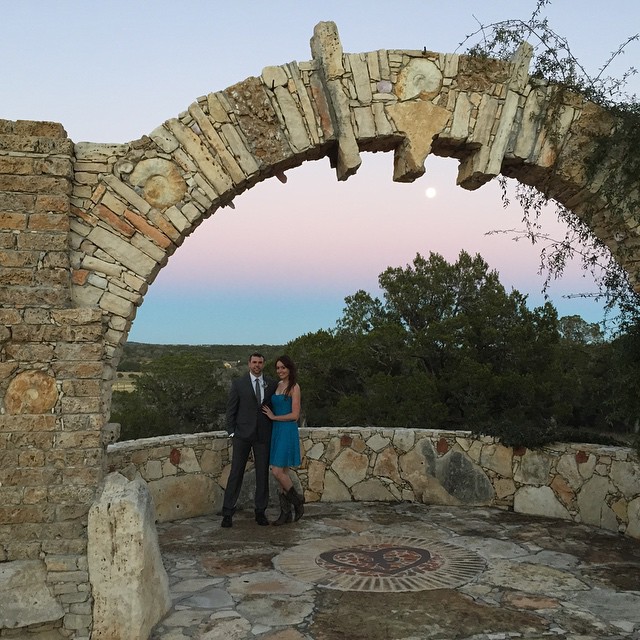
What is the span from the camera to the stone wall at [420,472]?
6762mm

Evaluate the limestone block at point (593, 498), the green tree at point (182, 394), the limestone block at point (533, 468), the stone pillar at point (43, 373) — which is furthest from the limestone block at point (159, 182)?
the green tree at point (182, 394)

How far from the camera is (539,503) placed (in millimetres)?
7320

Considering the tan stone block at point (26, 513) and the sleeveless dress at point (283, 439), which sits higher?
the sleeveless dress at point (283, 439)

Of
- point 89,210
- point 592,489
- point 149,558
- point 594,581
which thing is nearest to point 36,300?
point 89,210

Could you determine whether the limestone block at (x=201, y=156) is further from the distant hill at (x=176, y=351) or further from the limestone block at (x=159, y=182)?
the distant hill at (x=176, y=351)

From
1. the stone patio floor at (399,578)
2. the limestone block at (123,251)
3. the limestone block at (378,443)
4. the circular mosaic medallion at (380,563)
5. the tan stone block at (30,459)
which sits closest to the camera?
the stone patio floor at (399,578)

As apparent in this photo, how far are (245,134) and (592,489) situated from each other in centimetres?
490

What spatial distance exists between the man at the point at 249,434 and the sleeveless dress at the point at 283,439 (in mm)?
70

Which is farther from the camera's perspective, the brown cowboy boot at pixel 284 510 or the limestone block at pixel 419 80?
the brown cowboy boot at pixel 284 510

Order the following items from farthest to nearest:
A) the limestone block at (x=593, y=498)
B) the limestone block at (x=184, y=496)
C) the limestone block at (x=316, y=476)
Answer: the limestone block at (x=316, y=476) → the limestone block at (x=184, y=496) → the limestone block at (x=593, y=498)

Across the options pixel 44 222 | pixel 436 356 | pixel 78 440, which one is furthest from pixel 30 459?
pixel 436 356

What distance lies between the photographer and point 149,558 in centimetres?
423

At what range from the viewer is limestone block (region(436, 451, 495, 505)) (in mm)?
7688

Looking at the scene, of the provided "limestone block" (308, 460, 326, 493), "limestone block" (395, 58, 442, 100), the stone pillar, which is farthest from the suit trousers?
"limestone block" (395, 58, 442, 100)
